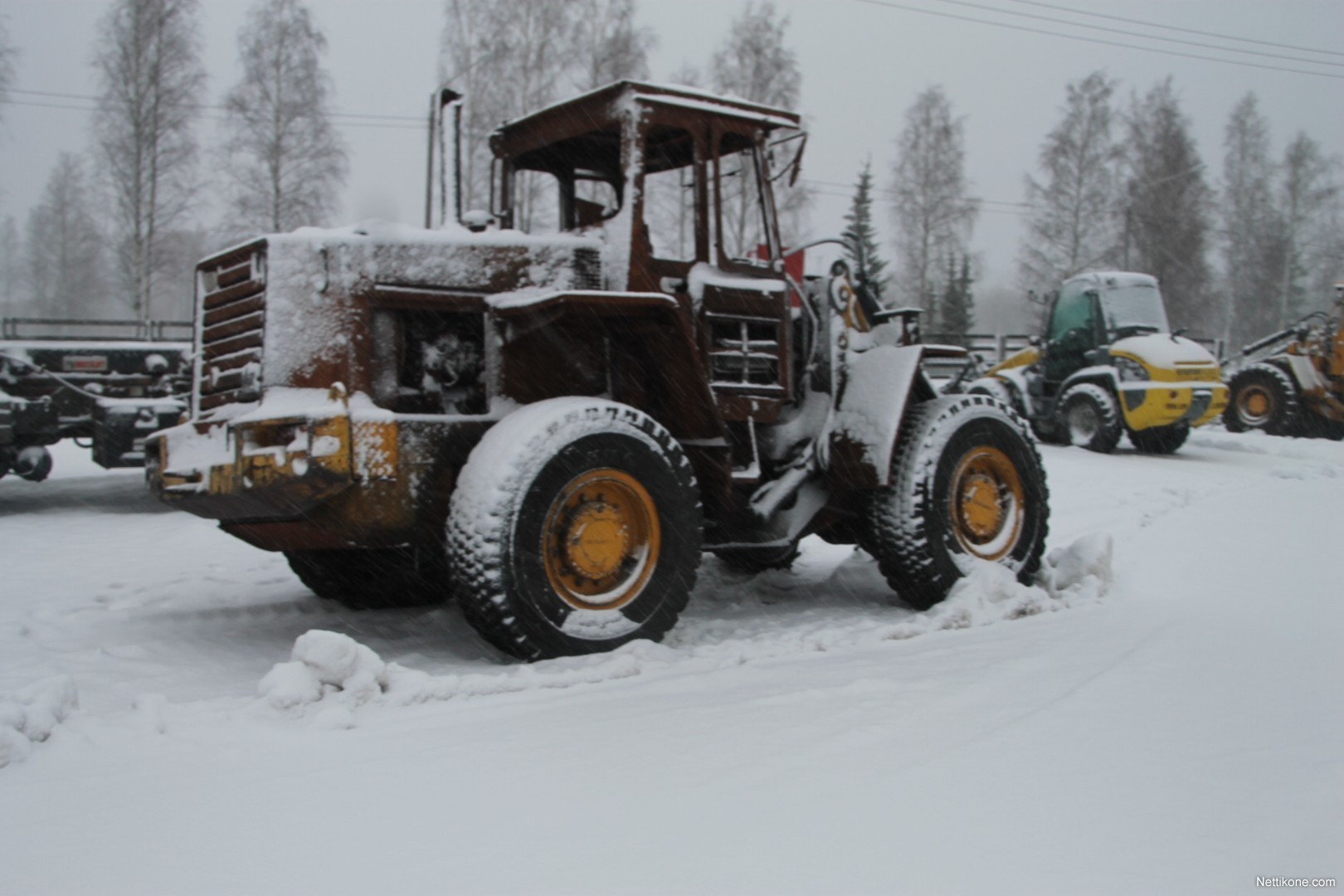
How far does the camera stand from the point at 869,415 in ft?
18.4

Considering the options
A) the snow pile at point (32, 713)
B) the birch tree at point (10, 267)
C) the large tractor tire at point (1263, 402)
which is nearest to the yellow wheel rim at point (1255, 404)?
the large tractor tire at point (1263, 402)

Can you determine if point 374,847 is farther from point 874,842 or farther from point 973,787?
point 973,787

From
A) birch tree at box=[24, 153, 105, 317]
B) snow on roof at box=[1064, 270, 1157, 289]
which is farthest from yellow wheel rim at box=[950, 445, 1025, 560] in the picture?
birch tree at box=[24, 153, 105, 317]

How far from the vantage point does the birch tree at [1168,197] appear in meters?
37.3

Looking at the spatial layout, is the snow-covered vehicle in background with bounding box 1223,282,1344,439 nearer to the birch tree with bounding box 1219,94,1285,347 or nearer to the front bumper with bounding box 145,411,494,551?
the front bumper with bounding box 145,411,494,551

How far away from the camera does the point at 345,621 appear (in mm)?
5355

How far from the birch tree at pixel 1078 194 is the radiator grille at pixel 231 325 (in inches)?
1340

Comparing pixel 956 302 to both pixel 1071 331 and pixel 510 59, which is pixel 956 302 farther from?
pixel 1071 331

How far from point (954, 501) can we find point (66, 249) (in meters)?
55.5

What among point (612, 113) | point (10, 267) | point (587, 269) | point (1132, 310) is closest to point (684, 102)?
point (612, 113)

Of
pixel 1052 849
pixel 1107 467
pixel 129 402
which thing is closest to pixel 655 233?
pixel 1052 849

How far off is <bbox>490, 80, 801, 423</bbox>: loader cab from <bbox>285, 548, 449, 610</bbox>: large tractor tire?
177 cm

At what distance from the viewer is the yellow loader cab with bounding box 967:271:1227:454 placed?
548 inches

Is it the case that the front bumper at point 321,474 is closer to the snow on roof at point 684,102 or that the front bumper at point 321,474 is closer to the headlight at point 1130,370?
the snow on roof at point 684,102
